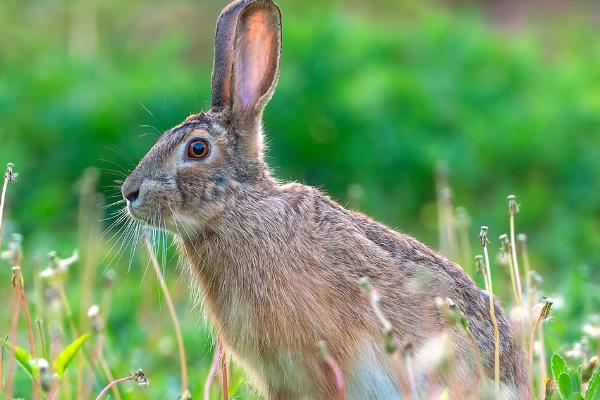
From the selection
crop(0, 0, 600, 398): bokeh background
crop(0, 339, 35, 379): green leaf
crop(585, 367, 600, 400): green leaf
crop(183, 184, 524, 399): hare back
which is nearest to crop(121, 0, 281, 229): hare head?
crop(183, 184, 524, 399): hare back

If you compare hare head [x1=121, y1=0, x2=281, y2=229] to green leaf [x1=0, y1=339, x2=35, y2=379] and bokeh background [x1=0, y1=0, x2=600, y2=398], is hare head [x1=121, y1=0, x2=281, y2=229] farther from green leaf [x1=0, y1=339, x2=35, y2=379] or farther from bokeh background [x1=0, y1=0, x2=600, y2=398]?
bokeh background [x1=0, y1=0, x2=600, y2=398]

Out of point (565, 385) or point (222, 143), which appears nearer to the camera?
point (565, 385)

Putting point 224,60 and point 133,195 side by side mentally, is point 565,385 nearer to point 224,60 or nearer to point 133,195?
point 133,195

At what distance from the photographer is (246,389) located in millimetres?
5227

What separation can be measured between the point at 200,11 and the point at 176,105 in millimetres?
3742

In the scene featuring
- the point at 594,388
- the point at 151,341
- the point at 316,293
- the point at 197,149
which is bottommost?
the point at 594,388

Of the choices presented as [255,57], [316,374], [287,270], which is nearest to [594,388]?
[316,374]

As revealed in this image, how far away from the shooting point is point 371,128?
29.1ft

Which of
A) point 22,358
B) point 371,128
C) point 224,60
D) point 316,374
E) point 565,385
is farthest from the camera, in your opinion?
point 371,128

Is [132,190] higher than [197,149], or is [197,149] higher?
[197,149]

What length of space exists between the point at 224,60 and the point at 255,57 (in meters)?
0.15

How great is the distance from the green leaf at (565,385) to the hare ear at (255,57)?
1582 millimetres

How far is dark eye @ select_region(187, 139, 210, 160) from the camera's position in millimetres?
4875

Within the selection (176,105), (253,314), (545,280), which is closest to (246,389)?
(253,314)
